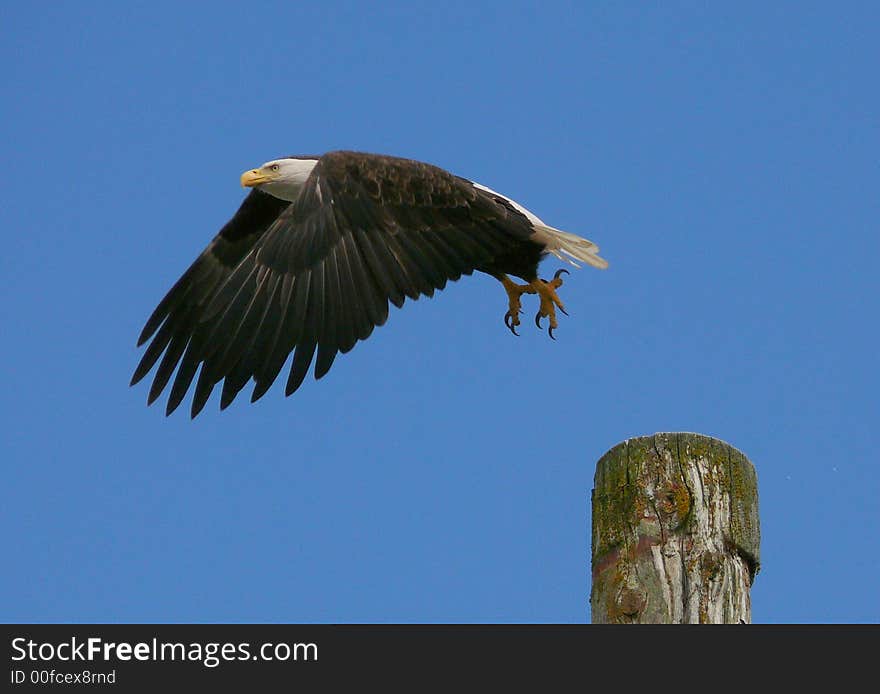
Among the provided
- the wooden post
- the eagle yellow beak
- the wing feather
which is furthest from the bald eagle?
the wooden post

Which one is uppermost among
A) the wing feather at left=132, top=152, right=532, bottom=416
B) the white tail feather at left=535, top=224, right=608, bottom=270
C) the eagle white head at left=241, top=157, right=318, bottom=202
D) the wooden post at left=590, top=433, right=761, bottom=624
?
the eagle white head at left=241, top=157, right=318, bottom=202

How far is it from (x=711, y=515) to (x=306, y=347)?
10.1 feet

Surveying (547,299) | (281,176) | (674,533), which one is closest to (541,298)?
(547,299)

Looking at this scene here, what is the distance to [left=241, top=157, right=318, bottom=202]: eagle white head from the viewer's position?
7832mm

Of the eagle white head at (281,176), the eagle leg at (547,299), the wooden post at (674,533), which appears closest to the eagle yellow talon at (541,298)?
the eagle leg at (547,299)

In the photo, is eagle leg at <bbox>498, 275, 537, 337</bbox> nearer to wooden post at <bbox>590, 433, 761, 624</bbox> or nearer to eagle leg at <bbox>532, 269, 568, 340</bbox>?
eagle leg at <bbox>532, 269, 568, 340</bbox>

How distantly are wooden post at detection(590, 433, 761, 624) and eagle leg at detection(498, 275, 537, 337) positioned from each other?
14.3 ft

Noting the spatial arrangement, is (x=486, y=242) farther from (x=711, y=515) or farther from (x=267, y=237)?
(x=711, y=515)

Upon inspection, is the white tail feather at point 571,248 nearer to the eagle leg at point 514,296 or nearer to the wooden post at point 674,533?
the eagle leg at point 514,296

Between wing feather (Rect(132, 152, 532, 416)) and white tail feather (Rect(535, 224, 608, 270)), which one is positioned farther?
white tail feather (Rect(535, 224, 608, 270))

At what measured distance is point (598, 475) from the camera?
390 cm

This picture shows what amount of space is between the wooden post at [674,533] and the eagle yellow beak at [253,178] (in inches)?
175

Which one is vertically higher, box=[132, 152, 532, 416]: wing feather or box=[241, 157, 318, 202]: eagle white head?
box=[241, 157, 318, 202]: eagle white head
